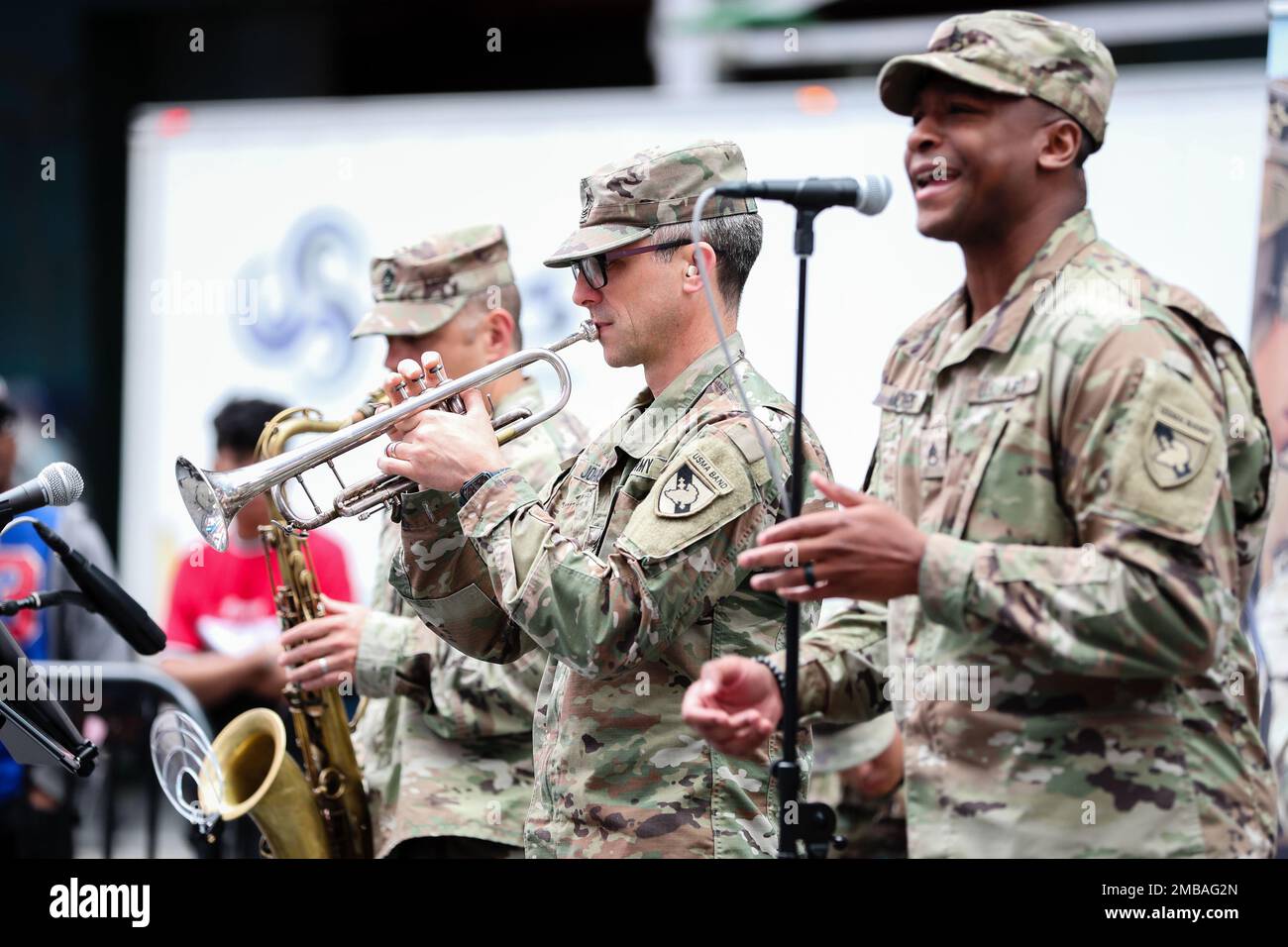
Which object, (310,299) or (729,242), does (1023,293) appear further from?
(310,299)

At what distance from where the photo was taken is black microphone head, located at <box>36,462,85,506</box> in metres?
3.57

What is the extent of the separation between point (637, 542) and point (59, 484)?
1.29m

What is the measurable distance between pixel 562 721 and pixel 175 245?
5.09m

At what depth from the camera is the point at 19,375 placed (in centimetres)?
905

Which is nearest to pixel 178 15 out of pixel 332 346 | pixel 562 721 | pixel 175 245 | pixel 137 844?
pixel 175 245

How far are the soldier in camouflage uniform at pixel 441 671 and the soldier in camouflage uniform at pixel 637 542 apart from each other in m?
0.54

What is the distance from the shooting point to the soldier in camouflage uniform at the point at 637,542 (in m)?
3.39

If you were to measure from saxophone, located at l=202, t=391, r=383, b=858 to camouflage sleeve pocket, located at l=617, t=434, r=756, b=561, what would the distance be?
1.50 meters

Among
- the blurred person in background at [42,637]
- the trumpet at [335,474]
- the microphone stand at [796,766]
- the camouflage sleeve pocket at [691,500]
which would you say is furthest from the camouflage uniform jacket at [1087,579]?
the blurred person in background at [42,637]

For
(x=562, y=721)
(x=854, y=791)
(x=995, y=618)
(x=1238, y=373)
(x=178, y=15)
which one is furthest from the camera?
(x=178, y=15)

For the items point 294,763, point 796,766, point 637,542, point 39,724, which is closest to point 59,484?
point 39,724

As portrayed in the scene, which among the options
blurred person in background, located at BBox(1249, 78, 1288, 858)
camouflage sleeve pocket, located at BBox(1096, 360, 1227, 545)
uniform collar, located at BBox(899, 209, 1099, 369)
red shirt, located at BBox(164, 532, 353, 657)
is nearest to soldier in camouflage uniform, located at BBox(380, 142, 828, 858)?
uniform collar, located at BBox(899, 209, 1099, 369)

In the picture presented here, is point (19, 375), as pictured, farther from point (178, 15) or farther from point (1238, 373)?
point (1238, 373)

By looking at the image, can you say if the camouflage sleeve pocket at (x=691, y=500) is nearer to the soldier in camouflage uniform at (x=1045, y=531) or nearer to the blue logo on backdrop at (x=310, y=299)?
the soldier in camouflage uniform at (x=1045, y=531)
